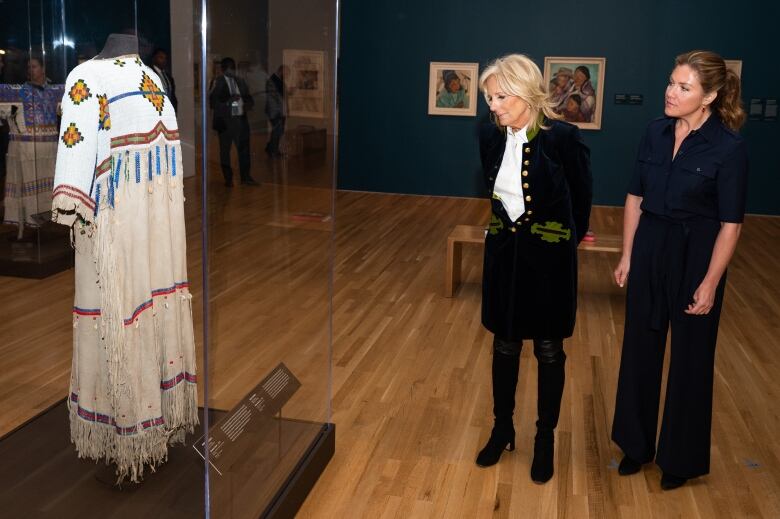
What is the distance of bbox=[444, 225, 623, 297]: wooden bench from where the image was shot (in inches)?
279

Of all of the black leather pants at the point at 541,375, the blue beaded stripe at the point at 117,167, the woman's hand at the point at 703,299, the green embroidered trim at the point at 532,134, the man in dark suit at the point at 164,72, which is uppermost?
the man in dark suit at the point at 164,72

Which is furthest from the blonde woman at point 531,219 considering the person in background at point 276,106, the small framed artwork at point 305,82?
the person in background at point 276,106

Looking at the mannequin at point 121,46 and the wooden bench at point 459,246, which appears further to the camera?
the wooden bench at point 459,246

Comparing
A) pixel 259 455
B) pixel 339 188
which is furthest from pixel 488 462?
pixel 339 188

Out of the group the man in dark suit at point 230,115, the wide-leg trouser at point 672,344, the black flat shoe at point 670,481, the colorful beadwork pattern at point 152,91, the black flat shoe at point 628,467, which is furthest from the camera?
the black flat shoe at point 628,467

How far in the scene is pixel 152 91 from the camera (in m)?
A: 3.12

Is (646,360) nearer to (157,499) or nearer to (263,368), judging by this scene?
(263,368)

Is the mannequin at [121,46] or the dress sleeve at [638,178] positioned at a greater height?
the mannequin at [121,46]

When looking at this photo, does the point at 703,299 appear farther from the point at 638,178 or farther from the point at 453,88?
the point at 453,88

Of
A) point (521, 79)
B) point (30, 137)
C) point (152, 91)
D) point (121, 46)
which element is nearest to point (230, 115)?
point (152, 91)

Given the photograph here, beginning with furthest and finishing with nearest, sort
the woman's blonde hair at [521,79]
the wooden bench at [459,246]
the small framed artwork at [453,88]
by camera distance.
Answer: the small framed artwork at [453,88]
the wooden bench at [459,246]
the woman's blonde hair at [521,79]

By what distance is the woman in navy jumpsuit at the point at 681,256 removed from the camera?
3449 mm

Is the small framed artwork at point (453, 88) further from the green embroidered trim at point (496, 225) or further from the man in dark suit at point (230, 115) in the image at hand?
the man in dark suit at point (230, 115)

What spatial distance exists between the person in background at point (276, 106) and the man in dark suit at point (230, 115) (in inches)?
7.1
